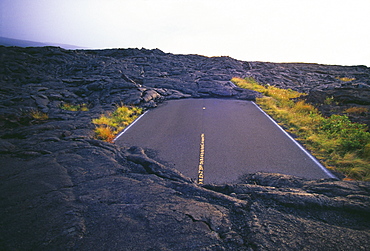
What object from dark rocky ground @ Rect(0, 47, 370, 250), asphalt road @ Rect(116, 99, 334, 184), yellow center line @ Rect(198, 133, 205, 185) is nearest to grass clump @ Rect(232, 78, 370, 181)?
asphalt road @ Rect(116, 99, 334, 184)

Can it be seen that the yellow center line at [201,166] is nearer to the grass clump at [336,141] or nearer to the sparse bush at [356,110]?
the grass clump at [336,141]

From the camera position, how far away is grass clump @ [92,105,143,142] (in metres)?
8.20

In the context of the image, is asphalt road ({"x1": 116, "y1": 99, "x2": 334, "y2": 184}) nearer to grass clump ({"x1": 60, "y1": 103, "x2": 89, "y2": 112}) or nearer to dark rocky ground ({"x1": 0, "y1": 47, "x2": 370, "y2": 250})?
dark rocky ground ({"x1": 0, "y1": 47, "x2": 370, "y2": 250})

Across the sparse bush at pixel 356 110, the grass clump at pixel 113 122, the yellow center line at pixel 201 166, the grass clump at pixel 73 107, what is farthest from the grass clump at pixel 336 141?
the grass clump at pixel 73 107

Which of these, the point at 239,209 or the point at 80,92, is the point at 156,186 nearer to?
the point at 239,209

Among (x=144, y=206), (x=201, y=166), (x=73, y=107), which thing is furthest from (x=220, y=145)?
(x=73, y=107)

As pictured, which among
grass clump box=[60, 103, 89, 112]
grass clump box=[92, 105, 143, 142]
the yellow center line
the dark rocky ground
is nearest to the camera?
the dark rocky ground

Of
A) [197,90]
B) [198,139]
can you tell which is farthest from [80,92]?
[198,139]

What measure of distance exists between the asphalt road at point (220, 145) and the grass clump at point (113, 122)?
50cm

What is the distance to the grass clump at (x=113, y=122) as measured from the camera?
323 inches

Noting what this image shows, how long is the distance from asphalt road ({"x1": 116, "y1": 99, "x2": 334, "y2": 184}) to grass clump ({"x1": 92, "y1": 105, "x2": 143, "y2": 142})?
50 centimetres

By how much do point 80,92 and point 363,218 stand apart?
63.7ft

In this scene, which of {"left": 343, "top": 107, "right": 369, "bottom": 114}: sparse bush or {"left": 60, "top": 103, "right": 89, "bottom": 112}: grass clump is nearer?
{"left": 343, "top": 107, "right": 369, "bottom": 114}: sparse bush

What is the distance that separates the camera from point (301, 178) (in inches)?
198
